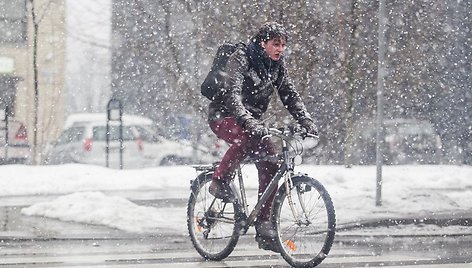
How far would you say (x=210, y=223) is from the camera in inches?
286

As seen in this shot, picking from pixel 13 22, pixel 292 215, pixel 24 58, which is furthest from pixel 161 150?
pixel 292 215

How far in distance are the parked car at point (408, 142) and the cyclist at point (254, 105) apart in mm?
15295

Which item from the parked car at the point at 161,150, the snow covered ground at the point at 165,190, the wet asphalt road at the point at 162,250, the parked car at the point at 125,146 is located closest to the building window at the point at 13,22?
the parked car at the point at 125,146

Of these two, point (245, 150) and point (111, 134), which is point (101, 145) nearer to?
point (111, 134)

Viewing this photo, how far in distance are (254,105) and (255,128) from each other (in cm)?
47

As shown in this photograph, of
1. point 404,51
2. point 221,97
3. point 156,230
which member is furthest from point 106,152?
point 221,97

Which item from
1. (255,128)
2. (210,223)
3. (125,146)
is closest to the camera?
(255,128)

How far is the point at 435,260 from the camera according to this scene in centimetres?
712

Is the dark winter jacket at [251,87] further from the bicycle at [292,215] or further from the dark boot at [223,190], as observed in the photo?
the dark boot at [223,190]

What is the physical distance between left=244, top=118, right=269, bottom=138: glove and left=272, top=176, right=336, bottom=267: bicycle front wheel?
1.25 ft

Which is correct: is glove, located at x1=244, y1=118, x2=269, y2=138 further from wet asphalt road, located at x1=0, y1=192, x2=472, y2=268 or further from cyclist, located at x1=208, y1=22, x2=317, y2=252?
wet asphalt road, located at x1=0, y1=192, x2=472, y2=268

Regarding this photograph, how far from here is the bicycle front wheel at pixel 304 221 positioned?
6250 millimetres

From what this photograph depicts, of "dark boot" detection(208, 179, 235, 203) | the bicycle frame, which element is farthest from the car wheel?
the bicycle frame

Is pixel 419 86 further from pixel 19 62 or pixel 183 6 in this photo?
pixel 19 62
